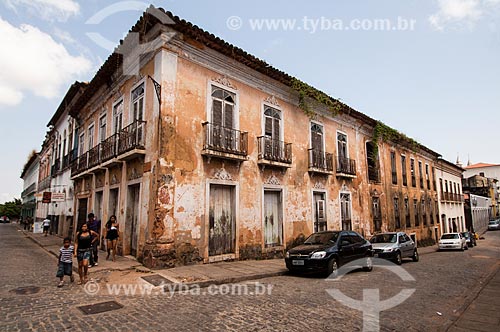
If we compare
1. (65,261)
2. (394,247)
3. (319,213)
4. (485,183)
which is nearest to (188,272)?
(65,261)

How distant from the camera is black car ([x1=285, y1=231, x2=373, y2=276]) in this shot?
912 cm

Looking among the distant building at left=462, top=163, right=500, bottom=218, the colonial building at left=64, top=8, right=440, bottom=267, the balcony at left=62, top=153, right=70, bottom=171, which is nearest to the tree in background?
the balcony at left=62, top=153, right=70, bottom=171

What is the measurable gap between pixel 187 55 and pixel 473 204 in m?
48.0

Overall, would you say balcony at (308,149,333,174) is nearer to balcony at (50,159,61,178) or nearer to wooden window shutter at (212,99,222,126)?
wooden window shutter at (212,99,222,126)

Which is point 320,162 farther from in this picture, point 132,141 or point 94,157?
point 94,157

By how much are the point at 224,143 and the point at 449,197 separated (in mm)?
31616

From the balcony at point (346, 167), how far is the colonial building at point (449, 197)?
18.6 metres

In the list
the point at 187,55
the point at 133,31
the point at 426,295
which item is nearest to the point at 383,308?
the point at 426,295

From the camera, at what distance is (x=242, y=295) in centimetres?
686

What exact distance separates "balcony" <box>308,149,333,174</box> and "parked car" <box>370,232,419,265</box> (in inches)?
159

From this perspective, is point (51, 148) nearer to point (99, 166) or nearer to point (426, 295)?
point (99, 166)

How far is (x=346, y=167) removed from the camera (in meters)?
17.3

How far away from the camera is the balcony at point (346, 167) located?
16625 millimetres

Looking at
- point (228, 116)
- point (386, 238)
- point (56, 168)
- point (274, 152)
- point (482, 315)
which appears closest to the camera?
point (482, 315)
